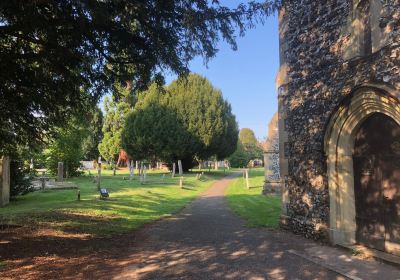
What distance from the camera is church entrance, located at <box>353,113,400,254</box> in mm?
8086

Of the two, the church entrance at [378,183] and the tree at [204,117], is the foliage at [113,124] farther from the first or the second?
the church entrance at [378,183]

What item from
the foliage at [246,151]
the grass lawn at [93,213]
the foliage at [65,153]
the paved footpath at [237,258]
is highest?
the foliage at [246,151]

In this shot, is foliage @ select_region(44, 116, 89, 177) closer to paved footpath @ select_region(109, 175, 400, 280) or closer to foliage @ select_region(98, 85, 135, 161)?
foliage @ select_region(98, 85, 135, 161)

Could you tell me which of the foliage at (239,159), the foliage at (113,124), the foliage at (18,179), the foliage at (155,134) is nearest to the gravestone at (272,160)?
the foliage at (18,179)

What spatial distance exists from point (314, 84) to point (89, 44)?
5.69 metres

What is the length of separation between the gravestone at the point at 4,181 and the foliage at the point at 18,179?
1.18m

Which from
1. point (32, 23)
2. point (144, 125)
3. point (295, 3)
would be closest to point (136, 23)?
point (32, 23)

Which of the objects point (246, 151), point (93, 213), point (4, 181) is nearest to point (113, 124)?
point (4, 181)

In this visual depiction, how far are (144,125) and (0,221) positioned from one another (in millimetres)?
34485

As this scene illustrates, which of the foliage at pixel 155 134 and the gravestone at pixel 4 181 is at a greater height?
the foliage at pixel 155 134

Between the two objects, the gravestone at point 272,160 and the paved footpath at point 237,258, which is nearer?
the paved footpath at point 237,258

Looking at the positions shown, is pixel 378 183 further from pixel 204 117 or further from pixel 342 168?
pixel 204 117

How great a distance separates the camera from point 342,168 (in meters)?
9.49

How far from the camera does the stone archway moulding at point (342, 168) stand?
919 cm
